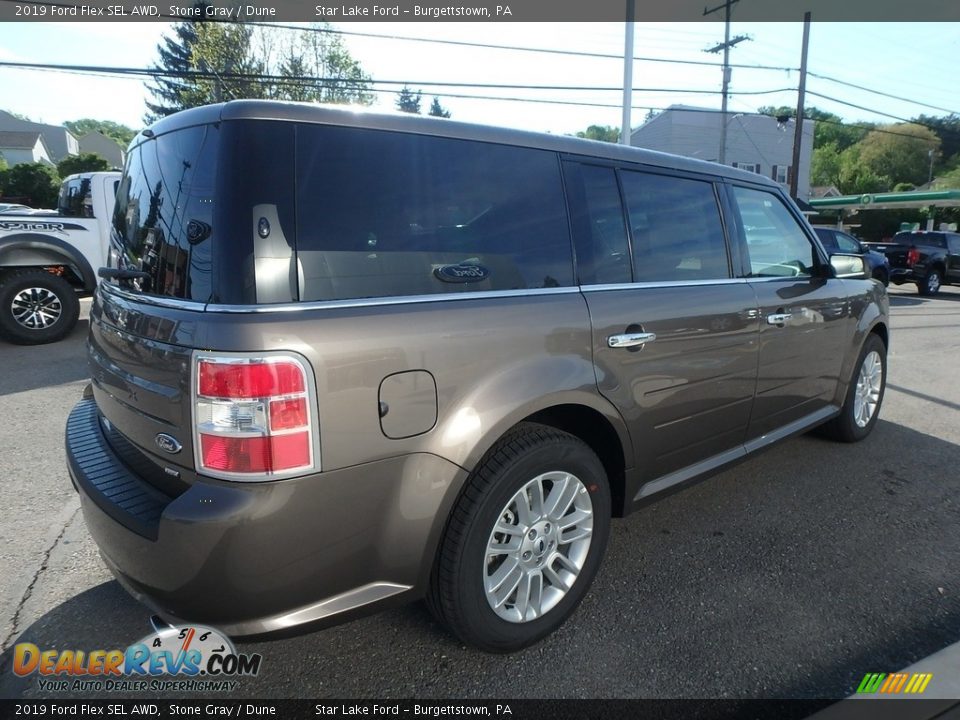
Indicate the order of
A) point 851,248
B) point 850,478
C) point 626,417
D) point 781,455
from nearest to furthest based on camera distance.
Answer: point 626,417 → point 850,478 → point 781,455 → point 851,248

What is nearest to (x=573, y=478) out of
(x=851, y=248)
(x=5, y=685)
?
(x=5, y=685)

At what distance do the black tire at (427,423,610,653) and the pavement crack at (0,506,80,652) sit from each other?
5.41ft

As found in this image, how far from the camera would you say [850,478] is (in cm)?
395

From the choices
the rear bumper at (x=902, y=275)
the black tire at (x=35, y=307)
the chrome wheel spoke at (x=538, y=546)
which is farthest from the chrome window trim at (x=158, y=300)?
the rear bumper at (x=902, y=275)

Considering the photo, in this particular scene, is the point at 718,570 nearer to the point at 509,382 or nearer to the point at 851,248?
the point at 509,382

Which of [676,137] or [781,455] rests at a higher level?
[676,137]

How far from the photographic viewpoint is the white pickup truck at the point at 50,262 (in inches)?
291

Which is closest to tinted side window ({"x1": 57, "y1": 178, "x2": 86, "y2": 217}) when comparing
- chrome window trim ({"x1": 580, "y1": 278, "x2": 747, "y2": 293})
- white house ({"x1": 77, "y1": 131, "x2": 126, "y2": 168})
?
chrome window trim ({"x1": 580, "y1": 278, "x2": 747, "y2": 293})

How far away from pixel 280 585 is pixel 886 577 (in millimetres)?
2662

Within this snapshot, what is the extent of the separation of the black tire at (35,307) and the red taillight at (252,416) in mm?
7528

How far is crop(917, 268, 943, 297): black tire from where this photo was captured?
16.9m

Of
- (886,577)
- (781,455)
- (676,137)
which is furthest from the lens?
(676,137)

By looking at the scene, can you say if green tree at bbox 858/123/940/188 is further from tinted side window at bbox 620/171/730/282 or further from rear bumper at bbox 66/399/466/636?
rear bumper at bbox 66/399/466/636

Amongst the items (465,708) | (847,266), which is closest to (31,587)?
(465,708)
